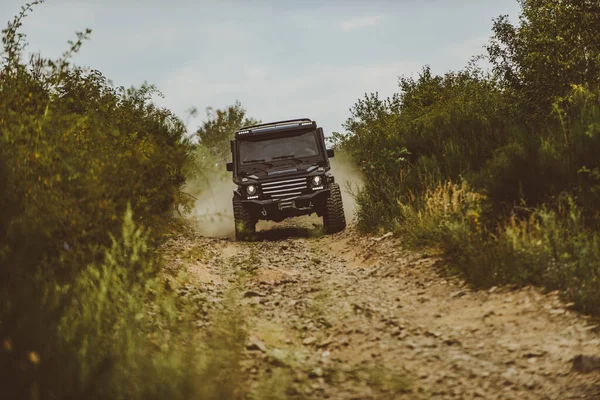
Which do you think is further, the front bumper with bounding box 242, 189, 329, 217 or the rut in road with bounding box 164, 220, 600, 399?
the front bumper with bounding box 242, 189, 329, 217

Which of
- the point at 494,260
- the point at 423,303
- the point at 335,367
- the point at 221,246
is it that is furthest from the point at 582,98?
the point at 335,367

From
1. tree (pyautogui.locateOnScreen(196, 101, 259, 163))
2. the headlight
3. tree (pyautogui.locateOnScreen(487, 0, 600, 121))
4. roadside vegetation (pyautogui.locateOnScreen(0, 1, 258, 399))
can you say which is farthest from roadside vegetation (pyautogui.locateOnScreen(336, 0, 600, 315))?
tree (pyautogui.locateOnScreen(196, 101, 259, 163))

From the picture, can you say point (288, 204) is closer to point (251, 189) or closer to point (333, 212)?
point (251, 189)

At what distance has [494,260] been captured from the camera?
19.5 ft

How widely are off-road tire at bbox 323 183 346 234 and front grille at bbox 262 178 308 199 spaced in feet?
1.84

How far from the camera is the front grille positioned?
1097 cm

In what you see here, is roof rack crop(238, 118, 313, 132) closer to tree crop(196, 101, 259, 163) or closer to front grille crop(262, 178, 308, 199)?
front grille crop(262, 178, 308, 199)

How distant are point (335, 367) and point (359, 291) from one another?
2153 mm

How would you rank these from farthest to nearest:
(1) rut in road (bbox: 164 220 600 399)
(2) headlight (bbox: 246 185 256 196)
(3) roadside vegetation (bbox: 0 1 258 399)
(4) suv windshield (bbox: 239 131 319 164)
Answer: (4) suv windshield (bbox: 239 131 319 164) → (2) headlight (bbox: 246 185 256 196) → (1) rut in road (bbox: 164 220 600 399) → (3) roadside vegetation (bbox: 0 1 258 399)

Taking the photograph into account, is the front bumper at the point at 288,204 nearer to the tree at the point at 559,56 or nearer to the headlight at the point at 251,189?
the headlight at the point at 251,189

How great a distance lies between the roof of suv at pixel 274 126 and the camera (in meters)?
11.5

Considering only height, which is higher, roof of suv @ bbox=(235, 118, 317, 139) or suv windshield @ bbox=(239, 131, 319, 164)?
roof of suv @ bbox=(235, 118, 317, 139)

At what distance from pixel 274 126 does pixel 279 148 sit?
0.43 metres

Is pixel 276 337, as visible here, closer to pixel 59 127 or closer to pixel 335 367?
pixel 335 367
